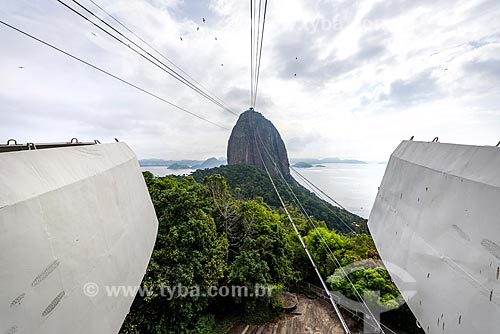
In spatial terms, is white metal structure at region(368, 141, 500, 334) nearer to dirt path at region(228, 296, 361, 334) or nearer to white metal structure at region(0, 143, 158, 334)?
white metal structure at region(0, 143, 158, 334)

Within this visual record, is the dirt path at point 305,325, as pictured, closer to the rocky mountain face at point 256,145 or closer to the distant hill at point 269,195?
the distant hill at point 269,195

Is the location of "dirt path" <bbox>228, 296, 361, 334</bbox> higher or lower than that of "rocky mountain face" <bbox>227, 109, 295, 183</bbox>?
lower

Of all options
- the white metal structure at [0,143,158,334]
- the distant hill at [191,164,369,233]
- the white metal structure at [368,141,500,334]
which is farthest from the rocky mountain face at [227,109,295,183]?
the white metal structure at [0,143,158,334]

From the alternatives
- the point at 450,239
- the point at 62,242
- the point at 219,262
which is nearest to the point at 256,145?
the point at 219,262

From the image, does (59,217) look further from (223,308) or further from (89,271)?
(223,308)

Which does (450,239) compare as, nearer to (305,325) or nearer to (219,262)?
(219,262)
